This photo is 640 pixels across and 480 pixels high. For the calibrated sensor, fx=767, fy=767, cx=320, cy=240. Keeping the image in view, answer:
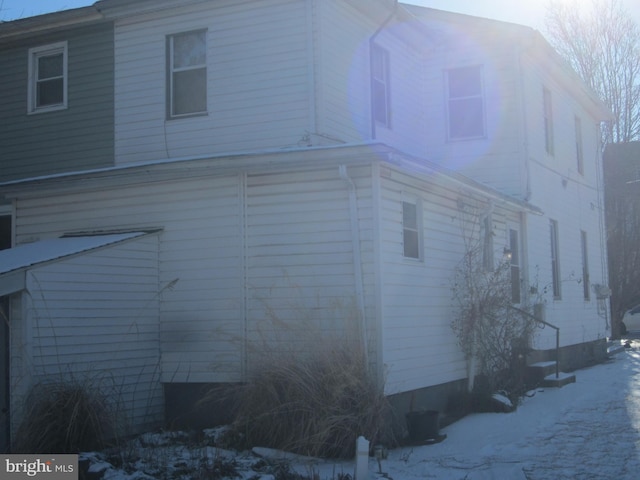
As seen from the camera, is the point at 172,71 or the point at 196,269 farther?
the point at 172,71

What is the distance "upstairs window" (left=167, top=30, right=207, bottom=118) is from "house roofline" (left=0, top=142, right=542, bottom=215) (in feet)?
6.02

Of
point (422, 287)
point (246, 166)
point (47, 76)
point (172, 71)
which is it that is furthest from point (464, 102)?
point (47, 76)

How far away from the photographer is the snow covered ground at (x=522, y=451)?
7.82 m

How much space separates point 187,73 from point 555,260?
30.0 ft

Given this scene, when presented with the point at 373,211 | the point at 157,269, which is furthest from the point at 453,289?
the point at 157,269

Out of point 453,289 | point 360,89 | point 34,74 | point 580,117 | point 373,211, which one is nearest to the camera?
point 373,211

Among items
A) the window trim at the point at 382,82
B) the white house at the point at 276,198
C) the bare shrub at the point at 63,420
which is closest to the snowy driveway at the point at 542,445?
the white house at the point at 276,198

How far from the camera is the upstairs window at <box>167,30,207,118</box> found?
12438 millimetres

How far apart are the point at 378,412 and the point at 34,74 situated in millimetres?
9182

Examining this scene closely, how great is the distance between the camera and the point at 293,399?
8867mm

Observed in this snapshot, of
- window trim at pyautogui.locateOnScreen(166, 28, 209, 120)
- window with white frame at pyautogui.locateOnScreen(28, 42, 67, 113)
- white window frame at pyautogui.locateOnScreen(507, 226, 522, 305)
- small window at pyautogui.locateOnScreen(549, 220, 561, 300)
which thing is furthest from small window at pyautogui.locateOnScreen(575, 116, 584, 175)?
window with white frame at pyautogui.locateOnScreen(28, 42, 67, 113)

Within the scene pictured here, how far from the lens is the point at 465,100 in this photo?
15664 mm

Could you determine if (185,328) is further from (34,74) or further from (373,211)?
(34,74)

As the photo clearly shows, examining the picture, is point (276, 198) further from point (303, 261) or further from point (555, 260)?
point (555, 260)
